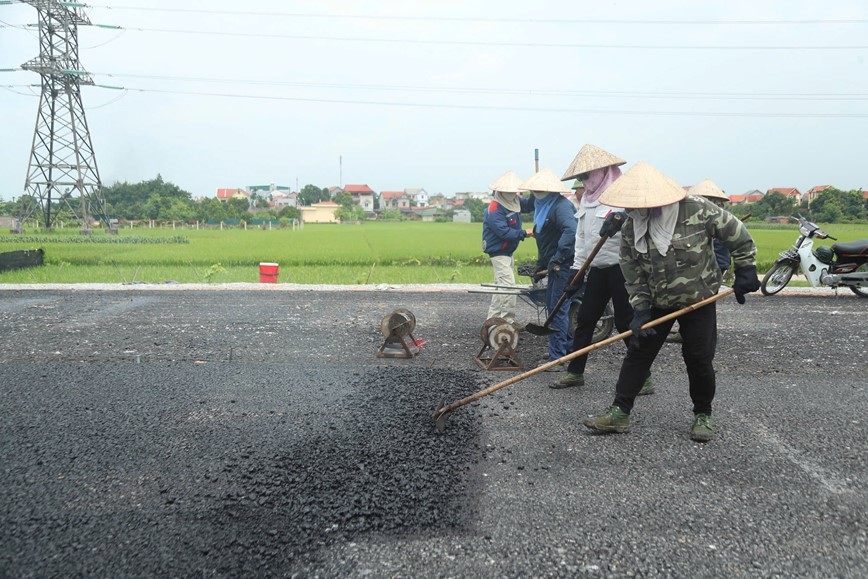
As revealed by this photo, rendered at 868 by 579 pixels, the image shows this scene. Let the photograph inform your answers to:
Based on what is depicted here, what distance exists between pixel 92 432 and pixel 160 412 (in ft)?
1.45

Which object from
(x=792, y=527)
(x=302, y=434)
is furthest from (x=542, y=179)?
(x=792, y=527)

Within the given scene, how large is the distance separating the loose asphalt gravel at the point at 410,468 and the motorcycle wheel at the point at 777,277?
3.39 meters

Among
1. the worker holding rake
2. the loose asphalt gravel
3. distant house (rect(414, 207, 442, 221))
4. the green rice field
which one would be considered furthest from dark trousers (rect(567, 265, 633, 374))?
distant house (rect(414, 207, 442, 221))

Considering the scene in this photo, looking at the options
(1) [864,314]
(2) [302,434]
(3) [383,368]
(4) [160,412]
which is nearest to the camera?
(2) [302,434]

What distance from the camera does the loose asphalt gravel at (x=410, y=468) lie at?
2.42 meters

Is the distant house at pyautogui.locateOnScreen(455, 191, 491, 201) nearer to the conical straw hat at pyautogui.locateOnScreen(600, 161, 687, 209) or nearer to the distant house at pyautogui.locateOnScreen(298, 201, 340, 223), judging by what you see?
the distant house at pyautogui.locateOnScreen(298, 201, 340, 223)

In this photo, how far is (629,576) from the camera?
Answer: 2258 millimetres

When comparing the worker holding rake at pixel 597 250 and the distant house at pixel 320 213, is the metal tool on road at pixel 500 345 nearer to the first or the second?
the worker holding rake at pixel 597 250

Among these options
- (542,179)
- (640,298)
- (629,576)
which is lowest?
(629,576)

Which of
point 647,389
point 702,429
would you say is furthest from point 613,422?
point 647,389

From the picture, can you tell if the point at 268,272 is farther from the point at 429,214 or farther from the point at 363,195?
the point at 363,195

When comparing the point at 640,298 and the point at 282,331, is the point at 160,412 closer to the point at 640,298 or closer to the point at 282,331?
the point at 282,331

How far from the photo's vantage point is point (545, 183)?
209 inches

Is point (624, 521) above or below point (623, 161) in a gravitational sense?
below
